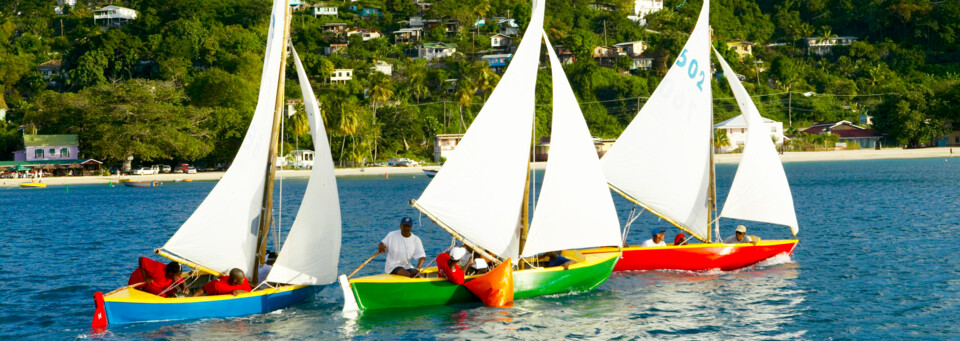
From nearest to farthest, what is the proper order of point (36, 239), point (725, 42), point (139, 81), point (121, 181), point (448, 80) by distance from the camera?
point (36, 239) → point (121, 181) → point (139, 81) → point (448, 80) → point (725, 42)

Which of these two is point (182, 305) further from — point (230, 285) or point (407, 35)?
point (407, 35)

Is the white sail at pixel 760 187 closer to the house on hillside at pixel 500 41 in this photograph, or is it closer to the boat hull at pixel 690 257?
the boat hull at pixel 690 257

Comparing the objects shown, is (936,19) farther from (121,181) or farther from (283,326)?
(283,326)

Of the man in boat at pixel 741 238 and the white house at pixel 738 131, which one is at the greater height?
the white house at pixel 738 131

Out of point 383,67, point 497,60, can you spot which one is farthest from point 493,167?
point 497,60

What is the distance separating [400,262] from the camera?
22.5 meters

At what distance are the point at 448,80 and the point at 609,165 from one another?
121 m

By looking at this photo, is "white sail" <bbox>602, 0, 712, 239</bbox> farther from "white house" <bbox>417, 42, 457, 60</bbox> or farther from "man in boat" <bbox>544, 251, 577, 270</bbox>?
"white house" <bbox>417, 42, 457, 60</bbox>

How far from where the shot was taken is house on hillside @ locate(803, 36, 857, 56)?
176312mm

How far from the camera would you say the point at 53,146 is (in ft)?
357

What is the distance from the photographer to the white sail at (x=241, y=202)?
21875 millimetres

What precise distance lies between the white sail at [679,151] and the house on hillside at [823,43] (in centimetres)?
15864

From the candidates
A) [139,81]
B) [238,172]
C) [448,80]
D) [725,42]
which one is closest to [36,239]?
[238,172]

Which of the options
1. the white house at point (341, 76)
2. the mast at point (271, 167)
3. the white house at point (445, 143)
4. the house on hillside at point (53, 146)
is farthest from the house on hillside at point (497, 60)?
the mast at point (271, 167)
